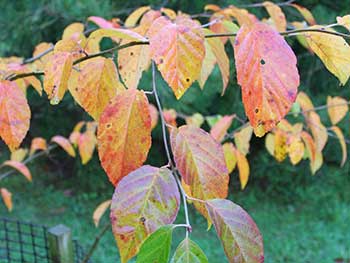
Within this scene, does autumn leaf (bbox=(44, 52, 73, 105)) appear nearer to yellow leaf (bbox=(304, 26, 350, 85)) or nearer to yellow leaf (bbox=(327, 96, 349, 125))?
yellow leaf (bbox=(304, 26, 350, 85))

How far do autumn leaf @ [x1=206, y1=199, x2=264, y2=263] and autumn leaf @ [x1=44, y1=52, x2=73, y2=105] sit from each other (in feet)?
0.64

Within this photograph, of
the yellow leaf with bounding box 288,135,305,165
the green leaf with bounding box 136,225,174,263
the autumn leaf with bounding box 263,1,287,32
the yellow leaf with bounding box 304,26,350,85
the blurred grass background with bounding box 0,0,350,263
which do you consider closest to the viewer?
the green leaf with bounding box 136,225,174,263

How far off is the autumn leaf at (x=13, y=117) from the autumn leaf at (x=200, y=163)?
173 millimetres

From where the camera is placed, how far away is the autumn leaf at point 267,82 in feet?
1.21

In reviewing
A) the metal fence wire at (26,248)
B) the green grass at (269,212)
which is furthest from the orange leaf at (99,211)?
the green grass at (269,212)

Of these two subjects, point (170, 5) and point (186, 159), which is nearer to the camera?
point (186, 159)

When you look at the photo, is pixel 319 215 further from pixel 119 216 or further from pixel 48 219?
pixel 119 216

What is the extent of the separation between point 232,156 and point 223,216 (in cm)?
79

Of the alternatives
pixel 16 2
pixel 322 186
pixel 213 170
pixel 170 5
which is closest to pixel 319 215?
pixel 322 186

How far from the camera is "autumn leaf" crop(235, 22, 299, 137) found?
37 cm

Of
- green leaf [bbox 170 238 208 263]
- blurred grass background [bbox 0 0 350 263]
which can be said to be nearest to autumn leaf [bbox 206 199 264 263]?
green leaf [bbox 170 238 208 263]

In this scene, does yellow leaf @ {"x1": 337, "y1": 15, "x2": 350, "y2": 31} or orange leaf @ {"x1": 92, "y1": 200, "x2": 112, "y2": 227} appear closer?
yellow leaf @ {"x1": 337, "y1": 15, "x2": 350, "y2": 31}

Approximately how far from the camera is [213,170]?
1.40 ft

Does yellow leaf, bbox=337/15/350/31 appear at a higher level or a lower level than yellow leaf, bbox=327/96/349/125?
higher
